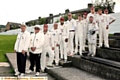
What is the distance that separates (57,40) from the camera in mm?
9742

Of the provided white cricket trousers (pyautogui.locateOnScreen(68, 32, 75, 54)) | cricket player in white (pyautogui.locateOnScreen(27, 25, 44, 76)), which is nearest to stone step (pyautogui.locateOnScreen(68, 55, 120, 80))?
white cricket trousers (pyautogui.locateOnScreen(68, 32, 75, 54))

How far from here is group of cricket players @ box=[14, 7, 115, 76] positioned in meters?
8.48

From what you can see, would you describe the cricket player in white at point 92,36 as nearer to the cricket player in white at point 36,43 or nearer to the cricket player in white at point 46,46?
the cricket player in white at point 46,46

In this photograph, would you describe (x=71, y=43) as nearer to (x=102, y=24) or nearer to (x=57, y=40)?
(x=57, y=40)

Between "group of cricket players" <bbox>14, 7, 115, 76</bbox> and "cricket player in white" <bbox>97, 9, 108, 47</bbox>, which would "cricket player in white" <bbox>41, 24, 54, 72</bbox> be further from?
"cricket player in white" <bbox>97, 9, 108, 47</bbox>

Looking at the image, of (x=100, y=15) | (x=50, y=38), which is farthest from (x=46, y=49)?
(x=100, y=15)

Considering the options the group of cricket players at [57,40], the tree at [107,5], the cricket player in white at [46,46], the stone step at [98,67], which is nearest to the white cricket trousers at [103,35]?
the group of cricket players at [57,40]

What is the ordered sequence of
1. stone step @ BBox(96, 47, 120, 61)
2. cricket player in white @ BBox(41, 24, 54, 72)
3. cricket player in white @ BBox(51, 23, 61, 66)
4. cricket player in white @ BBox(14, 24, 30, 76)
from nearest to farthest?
stone step @ BBox(96, 47, 120, 61), cricket player in white @ BBox(14, 24, 30, 76), cricket player in white @ BBox(41, 24, 54, 72), cricket player in white @ BBox(51, 23, 61, 66)

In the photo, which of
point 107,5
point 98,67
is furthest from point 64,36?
point 107,5

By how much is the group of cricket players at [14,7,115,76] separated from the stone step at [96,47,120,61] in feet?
0.78

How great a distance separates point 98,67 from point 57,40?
110 inches

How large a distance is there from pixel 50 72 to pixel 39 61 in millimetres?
567

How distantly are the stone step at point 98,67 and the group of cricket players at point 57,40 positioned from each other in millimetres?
703

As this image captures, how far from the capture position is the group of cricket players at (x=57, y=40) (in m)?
8.48
